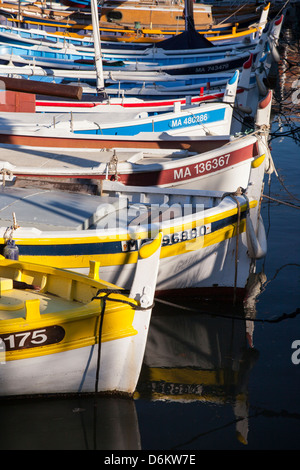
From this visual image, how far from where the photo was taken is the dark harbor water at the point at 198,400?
6.91 metres

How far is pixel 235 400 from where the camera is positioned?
772 centimetres

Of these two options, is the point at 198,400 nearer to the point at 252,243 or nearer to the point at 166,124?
the point at 252,243

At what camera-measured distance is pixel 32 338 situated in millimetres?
6875

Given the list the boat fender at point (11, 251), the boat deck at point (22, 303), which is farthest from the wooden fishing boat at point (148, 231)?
the boat deck at point (22, 303)

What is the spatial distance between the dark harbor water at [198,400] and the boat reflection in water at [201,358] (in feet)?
0.05

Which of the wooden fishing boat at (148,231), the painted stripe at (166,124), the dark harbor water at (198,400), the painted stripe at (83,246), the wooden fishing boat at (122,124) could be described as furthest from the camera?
the painted stripe at (166,124)

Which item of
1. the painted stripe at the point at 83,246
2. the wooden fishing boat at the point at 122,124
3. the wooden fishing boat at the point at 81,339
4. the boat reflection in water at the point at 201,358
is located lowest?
the boat reflection in water at the point at 201,358

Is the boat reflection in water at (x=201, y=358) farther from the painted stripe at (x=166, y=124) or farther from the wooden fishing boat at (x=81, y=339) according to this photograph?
the painted stripe at (x=166, y=124)

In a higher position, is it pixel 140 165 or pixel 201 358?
pixel 140 165

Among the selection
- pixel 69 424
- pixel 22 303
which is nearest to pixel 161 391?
pixel 69 424

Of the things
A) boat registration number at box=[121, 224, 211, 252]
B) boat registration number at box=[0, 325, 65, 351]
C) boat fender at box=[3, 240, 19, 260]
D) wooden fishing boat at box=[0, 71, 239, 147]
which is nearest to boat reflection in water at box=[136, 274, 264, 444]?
boat registration number at box=[121, 224, 211, 252]

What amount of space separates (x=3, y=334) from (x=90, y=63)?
18220mm

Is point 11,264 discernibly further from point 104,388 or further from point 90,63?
point 90,63

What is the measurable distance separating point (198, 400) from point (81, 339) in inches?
72.2
